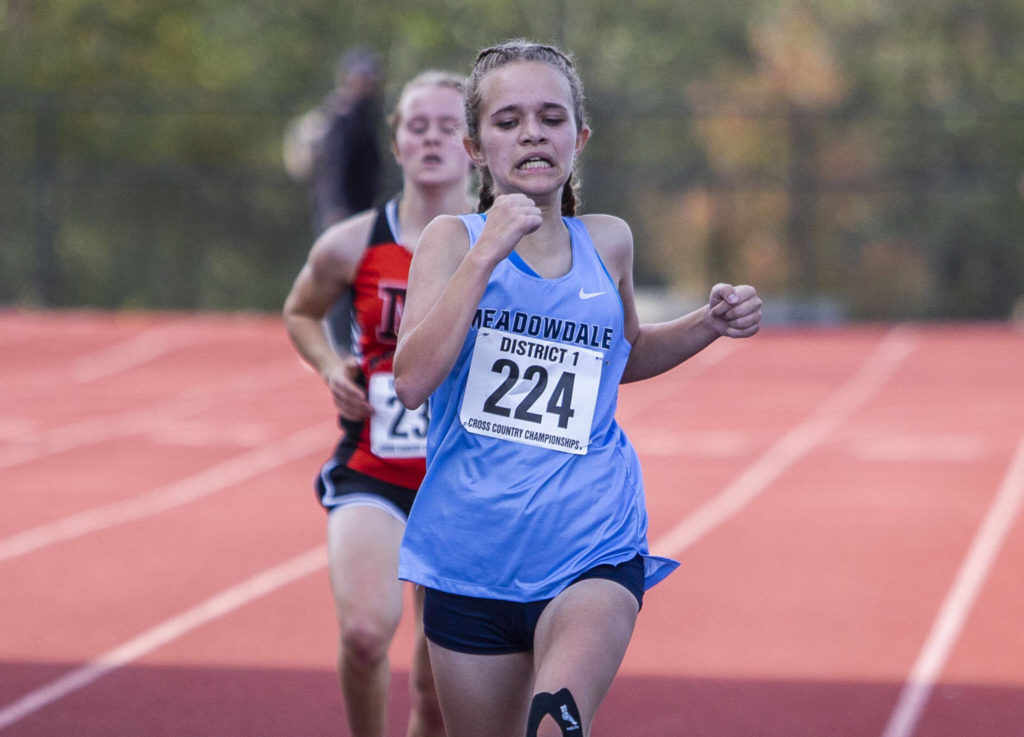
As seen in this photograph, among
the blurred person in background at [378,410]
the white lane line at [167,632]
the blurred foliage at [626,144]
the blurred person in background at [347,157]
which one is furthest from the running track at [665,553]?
the blurred foliage at [626,144]

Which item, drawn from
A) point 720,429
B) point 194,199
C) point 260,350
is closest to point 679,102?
point 194,199

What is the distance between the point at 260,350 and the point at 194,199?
863cm

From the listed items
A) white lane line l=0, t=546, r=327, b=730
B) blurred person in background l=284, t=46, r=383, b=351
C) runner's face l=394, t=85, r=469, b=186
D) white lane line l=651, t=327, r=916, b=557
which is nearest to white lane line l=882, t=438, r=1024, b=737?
white lane line l=651, t=327, r=916, b=557

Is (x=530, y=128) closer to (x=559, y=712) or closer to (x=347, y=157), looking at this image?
(x=559, y=712)

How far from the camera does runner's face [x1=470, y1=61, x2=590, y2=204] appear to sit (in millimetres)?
2652

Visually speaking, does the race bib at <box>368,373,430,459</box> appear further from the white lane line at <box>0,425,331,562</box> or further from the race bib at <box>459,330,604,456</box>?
the white lane line at <box>0,425,331,562</box>

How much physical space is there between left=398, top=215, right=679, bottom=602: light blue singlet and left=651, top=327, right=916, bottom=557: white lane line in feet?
15.8

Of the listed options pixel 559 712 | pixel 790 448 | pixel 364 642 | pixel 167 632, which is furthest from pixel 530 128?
pixel 790 448

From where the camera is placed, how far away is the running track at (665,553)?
5.13m

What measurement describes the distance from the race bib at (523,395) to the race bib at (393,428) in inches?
44.6

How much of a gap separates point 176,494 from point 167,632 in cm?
316

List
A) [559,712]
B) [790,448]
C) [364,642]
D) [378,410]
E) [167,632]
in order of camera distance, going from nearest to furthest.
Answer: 1. [559,712]
2. [364,642]
3. [378,410]
4. [167,632]
5. [790,448]

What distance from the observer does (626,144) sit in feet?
98.7

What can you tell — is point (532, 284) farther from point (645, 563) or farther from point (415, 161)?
point (415, 161)
